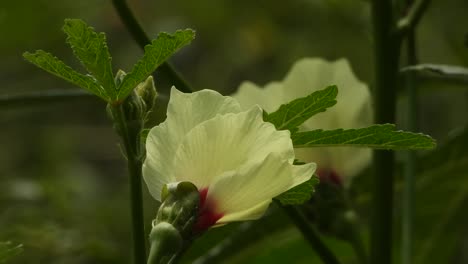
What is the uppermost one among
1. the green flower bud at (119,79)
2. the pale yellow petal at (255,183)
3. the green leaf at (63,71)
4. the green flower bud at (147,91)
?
the green leaf at (63,71)

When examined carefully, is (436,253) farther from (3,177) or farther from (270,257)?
(3,177)

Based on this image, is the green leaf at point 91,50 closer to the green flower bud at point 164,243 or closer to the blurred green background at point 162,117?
the green flower bud at point 164,243

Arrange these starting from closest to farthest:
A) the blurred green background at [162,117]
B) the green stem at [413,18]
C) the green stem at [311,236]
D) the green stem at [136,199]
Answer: the green stem at [136,199] → the green stem at [311,236] → the green stem at [413,18] → the blurred green background at [162,117]

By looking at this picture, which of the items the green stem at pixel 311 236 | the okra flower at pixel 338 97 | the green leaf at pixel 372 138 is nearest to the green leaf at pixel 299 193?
the green leaf at pixel 372 138

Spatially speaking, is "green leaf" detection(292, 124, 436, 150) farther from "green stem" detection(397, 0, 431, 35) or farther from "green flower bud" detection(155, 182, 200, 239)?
"green stem" detection(397, 0, 431, 35)

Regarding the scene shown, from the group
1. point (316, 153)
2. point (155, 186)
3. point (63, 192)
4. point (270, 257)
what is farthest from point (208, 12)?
point (155, 186)

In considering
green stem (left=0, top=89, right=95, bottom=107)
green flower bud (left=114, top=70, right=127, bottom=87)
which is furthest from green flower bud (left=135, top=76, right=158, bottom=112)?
green stem (left=0, top=89, right=95, bottom=107)

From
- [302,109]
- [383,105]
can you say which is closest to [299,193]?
[302,109]
